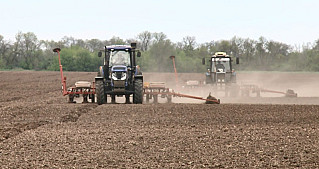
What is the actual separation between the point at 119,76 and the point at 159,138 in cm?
952

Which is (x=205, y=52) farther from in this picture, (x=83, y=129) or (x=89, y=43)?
(x=83, y=129)

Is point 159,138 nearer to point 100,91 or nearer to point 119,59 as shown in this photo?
point 100,91

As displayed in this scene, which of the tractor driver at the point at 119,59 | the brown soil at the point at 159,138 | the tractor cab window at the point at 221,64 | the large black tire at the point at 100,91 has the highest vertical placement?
the tractor driver at the point at 119,59

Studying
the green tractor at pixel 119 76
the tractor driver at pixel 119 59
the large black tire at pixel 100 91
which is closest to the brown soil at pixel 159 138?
the large black tire at pixel 100 91

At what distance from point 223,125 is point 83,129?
3884mm

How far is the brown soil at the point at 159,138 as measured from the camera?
29.1ft

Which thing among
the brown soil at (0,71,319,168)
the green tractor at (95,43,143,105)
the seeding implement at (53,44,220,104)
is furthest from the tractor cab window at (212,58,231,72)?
the brown soil at (0,71,319,168)

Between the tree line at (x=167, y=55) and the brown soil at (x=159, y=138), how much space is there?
189 ft

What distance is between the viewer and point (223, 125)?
13820mm

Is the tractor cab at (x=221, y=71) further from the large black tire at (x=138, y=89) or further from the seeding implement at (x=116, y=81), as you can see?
the large black tire at (x=138, y=89)

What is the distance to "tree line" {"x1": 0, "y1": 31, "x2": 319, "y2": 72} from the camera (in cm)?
Result: 8219

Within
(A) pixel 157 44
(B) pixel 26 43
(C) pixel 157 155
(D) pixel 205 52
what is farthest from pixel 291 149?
(B) pixel 26 43

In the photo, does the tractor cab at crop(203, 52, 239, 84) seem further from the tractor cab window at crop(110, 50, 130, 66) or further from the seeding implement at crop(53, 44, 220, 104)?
the tractor cab window at crop(110, 50, 130, 66)

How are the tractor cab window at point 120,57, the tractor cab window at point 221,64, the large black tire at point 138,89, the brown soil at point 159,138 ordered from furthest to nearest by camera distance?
the tractor cab window at point 221,64 < the tractor cab window at point 120,57 < the large black tire at point 138,89 < the brown soil at point 159,138
